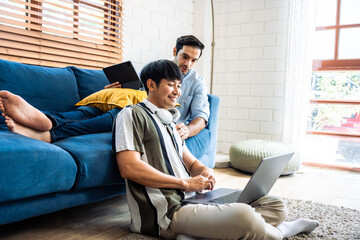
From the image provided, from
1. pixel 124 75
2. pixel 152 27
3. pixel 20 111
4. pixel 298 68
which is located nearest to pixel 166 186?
pixel 20 111

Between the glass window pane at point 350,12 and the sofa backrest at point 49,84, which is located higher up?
the glass window pane at point 350,12

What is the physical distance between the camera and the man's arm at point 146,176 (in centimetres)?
143

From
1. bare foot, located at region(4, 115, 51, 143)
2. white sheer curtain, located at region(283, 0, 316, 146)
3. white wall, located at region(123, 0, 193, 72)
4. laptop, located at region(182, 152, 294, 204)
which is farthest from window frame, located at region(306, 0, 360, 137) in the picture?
bare foot, located at region(4, 115, 51, 143)

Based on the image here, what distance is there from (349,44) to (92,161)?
3.14 metres

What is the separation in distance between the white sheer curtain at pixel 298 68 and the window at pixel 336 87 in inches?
8.4

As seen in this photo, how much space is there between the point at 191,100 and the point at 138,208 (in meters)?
1.24

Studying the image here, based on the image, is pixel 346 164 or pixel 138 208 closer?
pixel 138 208

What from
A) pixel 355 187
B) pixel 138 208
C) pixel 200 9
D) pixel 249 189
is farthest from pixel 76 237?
pixel 200 9

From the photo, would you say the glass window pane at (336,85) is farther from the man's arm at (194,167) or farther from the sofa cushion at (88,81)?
the man's arm at (194,167)

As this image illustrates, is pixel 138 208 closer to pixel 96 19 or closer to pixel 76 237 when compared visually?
pixel 76 237

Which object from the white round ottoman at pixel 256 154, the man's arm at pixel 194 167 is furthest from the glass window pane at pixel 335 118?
the man's arm at pixel 194 167

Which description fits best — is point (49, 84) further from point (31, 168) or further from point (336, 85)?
point (336, 85)

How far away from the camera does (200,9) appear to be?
418cm

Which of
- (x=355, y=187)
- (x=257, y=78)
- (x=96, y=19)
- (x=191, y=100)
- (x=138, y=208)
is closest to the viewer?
(x=138, y=208)
